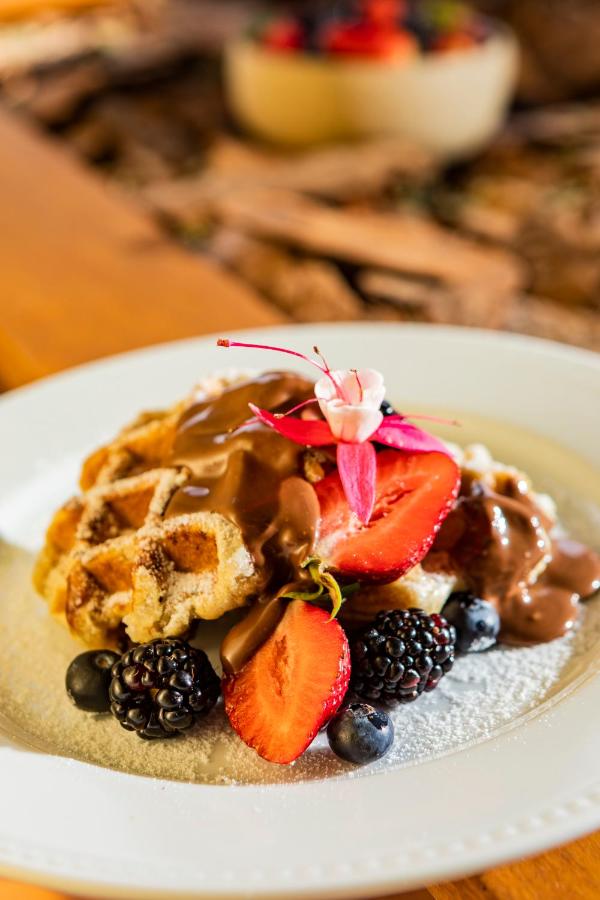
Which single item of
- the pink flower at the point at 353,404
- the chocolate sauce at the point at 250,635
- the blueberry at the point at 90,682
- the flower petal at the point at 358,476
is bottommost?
the blueberry at the point at 90,682

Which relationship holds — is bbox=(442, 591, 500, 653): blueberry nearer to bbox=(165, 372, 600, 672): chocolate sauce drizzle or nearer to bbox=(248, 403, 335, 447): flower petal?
bbox=(165, 372, 600, 672): chocolate sauce drizzle

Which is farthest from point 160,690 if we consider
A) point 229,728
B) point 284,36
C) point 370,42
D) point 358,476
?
point 284,36

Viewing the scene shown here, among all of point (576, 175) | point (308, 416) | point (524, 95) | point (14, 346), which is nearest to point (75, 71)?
point (524, 95)

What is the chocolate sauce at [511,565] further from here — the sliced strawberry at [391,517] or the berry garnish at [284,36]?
the berry garnish at [284,36]

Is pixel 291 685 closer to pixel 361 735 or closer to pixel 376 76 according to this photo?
pixel 361 735

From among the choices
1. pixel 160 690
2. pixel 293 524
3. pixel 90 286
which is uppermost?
pixel 293 524

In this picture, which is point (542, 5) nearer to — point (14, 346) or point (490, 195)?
point (490, 195)

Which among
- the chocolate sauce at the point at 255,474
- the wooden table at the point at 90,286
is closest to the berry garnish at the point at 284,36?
the wooden table at the point at 90,286
